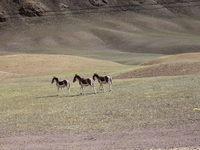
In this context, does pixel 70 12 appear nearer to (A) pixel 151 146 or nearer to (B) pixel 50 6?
(B) pixel 50 6

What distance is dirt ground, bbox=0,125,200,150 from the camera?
10.5 m

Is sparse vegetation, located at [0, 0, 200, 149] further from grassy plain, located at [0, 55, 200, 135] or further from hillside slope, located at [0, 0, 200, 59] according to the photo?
hillside slope, located at [0, 0, 200, 59]

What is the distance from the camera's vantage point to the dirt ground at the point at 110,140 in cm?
1051

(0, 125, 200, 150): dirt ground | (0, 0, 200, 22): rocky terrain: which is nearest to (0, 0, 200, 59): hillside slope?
(0, 0, 200, 22): rocky terrain

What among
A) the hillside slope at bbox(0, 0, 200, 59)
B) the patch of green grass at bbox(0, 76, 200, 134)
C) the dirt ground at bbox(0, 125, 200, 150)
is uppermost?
the hillside slope at bbox(0, 0, 200, 59)

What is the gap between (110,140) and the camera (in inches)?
447

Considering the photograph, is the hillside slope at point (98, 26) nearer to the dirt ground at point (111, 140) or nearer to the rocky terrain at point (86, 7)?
the rocky terrain at point (86, 7)

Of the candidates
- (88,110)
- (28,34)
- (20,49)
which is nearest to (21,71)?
(88,110)

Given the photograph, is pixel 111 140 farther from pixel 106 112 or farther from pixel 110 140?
pixel 106 112

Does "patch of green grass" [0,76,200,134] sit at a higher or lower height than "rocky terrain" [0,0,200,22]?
lower

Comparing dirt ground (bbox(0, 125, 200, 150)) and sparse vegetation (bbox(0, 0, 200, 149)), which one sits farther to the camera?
sparse vegetation (bbox(0, 0, 200, 149))

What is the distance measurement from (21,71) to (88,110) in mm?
39940

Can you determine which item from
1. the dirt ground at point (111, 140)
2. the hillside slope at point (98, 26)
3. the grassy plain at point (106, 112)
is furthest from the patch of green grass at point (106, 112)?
the hillside slope at point (98, 26)

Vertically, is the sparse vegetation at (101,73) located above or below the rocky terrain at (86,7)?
below
